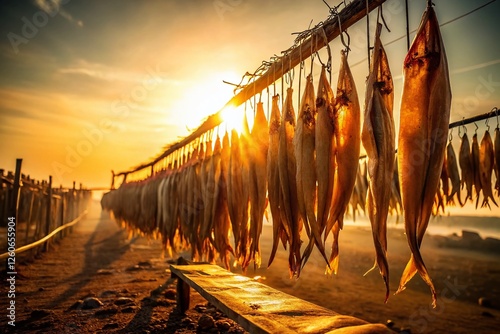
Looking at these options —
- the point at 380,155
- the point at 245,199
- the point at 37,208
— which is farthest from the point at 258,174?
the point at 37,208

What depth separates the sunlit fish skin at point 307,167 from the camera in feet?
4.87

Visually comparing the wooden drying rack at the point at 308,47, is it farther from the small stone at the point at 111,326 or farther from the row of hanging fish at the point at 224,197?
the small stone at the point at 111,326

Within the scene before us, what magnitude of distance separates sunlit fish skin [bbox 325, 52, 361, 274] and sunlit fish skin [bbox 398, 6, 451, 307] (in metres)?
0.25

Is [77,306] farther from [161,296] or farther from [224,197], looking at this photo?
[224,197]

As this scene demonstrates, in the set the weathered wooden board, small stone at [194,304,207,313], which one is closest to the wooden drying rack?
the weathered wooden board

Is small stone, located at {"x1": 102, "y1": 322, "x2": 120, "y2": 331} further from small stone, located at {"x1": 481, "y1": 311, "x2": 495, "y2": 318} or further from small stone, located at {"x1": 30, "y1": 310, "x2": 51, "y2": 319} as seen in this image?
small stone, located at {"x1": 481, "y1": 311, "x2": 495, "y2": 318}

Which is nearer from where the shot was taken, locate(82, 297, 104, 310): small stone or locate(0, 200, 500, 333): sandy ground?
locate(0, 200, 500, 333): sandy ground

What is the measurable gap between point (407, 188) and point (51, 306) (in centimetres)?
699

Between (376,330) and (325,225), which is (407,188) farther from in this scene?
(376,330)

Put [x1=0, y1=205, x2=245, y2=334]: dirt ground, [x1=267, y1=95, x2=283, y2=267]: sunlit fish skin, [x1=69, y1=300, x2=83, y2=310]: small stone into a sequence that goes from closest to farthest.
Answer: [x1=267, y1=95, x2=283, y2=267]: sunlit fish skin < [x1=0, y1=205, x2=245, y2=334]: dirt ground < [x1=69, y1=300, x2=83, y2=310]: small stone

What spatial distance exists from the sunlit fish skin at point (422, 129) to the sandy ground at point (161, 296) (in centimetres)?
414

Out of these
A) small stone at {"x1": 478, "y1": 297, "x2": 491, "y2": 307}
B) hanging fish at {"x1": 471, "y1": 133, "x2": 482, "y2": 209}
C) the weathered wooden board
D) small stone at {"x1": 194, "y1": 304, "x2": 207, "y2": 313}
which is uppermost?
hanging fish at {"x1": 471, "y1": 133, "x2": 482, "y2": 209}

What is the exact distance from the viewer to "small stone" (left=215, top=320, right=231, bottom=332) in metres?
4.45

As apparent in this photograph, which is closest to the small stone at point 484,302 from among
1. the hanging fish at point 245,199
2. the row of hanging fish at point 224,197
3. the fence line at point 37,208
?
the row of hanging fish at point 224,197
